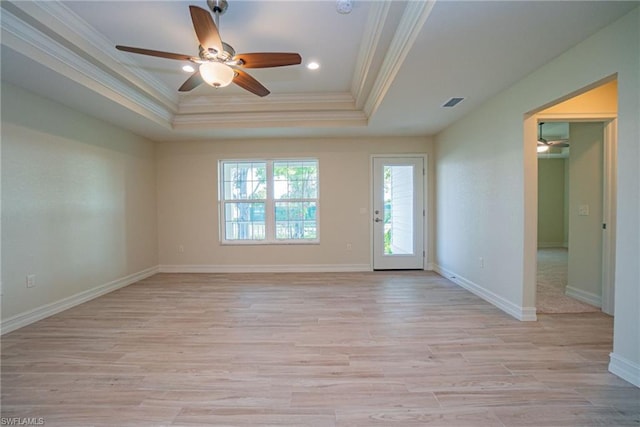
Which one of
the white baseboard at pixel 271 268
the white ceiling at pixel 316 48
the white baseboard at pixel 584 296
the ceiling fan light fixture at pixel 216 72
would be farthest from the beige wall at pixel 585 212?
the ceiling fan light fixture at pixel 216 72

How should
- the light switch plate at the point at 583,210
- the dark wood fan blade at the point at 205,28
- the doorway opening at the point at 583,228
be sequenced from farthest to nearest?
the light switch plate at the point at 583,210 → the doorway opening at the point at 583,228 → the dark wood fan blade at the point at 205,28

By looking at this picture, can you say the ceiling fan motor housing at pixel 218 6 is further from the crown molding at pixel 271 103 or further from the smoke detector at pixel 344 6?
the crown molding at pixel 271 103

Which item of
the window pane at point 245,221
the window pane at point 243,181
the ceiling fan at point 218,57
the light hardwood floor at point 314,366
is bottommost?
the light hardwood floor at point 314,366

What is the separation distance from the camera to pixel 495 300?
10.6 ft

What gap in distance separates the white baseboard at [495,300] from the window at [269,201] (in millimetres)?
2367

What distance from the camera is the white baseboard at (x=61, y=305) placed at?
8.79 feet

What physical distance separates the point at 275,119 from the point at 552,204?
8124mm

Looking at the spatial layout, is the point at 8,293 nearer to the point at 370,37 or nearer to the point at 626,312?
the point at 370,37

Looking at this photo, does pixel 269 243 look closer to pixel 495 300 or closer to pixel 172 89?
pixel 172 89

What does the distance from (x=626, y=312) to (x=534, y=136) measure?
1701mm

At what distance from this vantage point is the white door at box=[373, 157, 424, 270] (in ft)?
16.3

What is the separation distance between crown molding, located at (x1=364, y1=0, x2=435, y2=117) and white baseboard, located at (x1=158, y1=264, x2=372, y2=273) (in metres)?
2.81

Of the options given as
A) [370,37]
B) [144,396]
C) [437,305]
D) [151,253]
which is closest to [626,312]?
[437,305]

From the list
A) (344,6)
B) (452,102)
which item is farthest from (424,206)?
(344,6)
